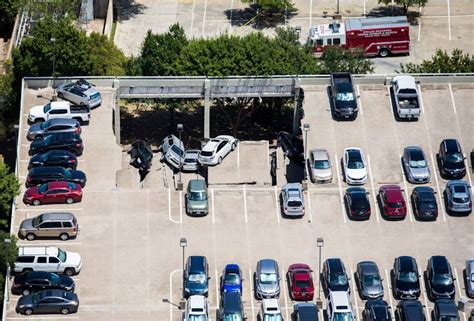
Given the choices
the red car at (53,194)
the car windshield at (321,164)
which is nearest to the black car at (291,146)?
the car windshield at (321,164)

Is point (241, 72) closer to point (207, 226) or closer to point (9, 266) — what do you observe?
point (207, 226)

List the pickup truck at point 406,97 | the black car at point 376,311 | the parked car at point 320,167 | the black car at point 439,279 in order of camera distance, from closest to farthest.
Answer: the black car at point 376,311 → the black car at point 439,279 → the parked car at point 320,167 → the pickup truck at point 406,97

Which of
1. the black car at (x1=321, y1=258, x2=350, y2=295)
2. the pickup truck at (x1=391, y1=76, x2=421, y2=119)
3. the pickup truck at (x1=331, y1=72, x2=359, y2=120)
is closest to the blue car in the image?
the black car at (x1=321, y1=258, x2=350, y2=295)

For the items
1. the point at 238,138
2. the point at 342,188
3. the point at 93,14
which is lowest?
the point at 342,188

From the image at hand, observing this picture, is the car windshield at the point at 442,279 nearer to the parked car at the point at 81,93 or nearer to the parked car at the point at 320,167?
the parked car at the point at 320,167

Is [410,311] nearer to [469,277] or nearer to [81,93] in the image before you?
[469,277]

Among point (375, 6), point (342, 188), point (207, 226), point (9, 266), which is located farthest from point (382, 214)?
point (375, 6)
